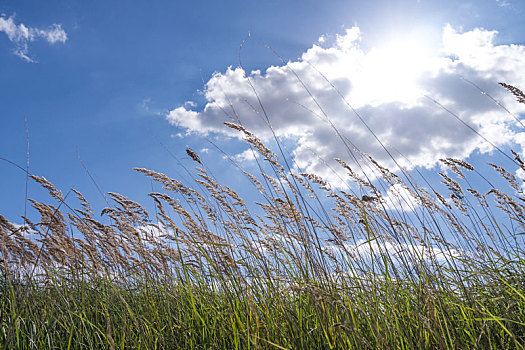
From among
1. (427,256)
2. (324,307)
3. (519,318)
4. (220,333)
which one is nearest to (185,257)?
(220,333)

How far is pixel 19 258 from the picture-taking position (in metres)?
3.90

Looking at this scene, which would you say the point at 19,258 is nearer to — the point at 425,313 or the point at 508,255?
Answer: the point at 425,313

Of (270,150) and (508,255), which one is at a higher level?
(270,150)

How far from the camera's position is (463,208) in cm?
374

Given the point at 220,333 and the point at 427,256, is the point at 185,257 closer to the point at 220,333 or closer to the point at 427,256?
the point at 220,333

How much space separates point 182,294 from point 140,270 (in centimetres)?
76

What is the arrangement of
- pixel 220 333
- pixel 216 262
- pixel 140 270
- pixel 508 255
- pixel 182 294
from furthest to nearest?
pixel 140 270 < pixel 508 255 < pixel 182 294 < pixel 216 262 < pixel 220 333

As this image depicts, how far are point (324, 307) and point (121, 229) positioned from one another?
2302mm

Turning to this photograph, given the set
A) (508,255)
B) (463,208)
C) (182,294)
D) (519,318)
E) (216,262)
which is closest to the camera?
(519,318)

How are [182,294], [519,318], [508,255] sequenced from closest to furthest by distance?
[519,318]
[182,294]
[508,255]

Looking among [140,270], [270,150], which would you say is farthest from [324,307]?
[140,270]

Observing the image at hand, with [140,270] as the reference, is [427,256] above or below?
below

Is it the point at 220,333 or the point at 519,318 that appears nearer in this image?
the point at 519,318

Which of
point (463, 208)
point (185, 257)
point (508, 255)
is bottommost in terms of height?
point (508, 255)
